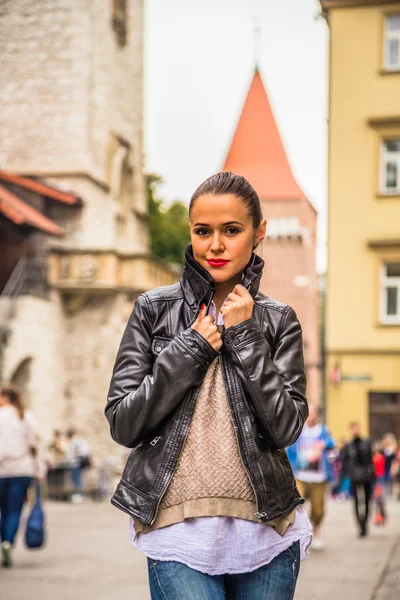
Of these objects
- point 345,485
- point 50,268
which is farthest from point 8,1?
point 345,485

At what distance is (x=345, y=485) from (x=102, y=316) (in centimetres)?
885

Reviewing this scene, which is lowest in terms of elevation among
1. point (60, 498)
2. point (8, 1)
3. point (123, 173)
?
point (60, 498)

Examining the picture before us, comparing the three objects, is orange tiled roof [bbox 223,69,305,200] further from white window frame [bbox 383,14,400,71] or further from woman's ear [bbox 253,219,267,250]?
woman's ear [bbox 253,219,267,250]

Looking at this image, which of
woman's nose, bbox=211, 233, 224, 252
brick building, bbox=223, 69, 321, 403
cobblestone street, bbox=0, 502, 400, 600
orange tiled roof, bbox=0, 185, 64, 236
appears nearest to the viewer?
woman's nose, bbox=211, 233, 224, 252

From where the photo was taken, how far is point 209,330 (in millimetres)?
2846

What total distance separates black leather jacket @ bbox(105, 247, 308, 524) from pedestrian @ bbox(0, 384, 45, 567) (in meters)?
7.72

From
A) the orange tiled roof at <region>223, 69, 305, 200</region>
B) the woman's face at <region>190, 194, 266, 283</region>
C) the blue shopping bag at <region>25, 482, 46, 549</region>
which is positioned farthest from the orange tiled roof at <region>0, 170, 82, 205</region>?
the orange tiled roof at <region>223, 69, 305, 200</region>

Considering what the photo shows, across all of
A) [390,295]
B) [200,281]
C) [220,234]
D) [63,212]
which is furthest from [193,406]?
[63,212]

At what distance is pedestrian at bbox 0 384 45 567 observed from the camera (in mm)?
10405

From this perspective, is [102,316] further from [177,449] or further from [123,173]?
[177,449]

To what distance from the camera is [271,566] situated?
9.40 feet

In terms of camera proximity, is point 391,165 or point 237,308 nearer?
point 237,308

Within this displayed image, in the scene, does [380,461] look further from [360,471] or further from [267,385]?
[267,385]

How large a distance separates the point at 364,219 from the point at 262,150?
30029mm
